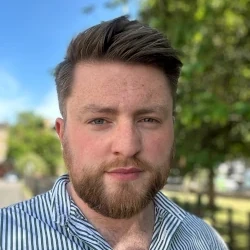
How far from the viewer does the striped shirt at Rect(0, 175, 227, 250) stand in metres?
1.67

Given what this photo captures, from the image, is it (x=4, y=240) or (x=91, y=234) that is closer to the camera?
(x=4, y=240)

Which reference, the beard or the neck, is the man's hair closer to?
the beard

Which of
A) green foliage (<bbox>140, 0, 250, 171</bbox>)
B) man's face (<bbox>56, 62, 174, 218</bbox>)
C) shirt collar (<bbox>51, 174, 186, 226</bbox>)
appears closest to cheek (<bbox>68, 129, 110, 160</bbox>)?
man's face (<bbox>56, 62, 174, 218</bbox>)

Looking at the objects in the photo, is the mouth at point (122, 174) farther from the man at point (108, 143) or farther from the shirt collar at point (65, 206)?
the shirt collar at point (65, 206)

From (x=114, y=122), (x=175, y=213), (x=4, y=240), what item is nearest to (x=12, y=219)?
(x=4, y=240)

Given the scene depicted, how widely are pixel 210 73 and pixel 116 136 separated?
646 centimetres

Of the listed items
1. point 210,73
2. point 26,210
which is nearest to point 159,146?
point 26,210

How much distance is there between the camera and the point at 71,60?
1889 millimetres

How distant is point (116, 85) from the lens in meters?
1.74

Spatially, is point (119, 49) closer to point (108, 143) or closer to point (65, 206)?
point (108, 143)

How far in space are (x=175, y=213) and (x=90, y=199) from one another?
0.54 metres

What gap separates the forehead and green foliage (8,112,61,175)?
7015 cm

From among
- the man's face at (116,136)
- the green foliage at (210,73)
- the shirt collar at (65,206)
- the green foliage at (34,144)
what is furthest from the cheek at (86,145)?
the green foliage at (34,144)

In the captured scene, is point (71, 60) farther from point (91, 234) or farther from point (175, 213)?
point (175, 213)
